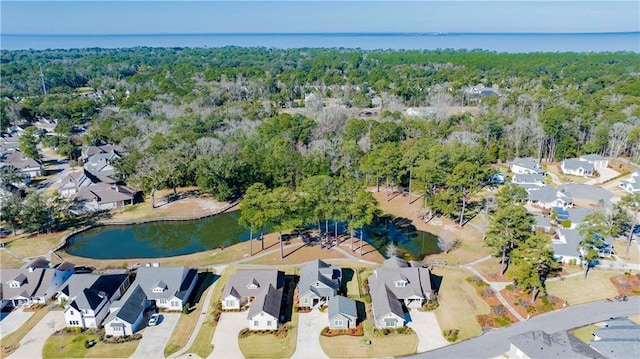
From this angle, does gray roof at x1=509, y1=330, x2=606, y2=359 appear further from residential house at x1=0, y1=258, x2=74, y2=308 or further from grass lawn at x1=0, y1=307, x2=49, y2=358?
residential house at x1=0, y1=258, x2=74, y2=308

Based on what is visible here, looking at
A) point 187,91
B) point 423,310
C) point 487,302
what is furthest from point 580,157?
point 187,91

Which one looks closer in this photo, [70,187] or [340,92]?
[70,187]

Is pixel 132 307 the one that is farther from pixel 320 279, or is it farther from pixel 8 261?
pixel 8 261

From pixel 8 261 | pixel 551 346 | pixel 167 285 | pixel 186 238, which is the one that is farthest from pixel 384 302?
pixel 8 261

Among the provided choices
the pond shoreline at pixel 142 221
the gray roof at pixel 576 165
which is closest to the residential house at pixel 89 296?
the pond shoreline at pixel 142 221

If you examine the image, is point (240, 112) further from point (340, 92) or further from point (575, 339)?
point (575, 339)
